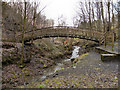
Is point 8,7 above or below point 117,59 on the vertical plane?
above

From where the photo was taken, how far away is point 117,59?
7.08m

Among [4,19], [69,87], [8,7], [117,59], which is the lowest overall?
[69,87]

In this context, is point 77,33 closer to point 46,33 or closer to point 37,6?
point 46,33

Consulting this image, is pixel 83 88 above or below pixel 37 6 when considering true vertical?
below

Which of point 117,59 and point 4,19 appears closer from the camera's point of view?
point 117,59

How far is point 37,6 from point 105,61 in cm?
1098

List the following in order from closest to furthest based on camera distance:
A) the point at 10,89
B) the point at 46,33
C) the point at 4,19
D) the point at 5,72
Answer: the point at 10,89 < the point at 5,72 < the point at 46,33 < the point at 4,19

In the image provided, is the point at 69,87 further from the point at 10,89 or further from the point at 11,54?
the point at 11,54

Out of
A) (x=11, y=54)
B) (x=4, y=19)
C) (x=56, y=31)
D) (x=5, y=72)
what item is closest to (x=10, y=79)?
(x=5, y=72)

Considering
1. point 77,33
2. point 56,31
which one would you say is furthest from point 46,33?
point 77,33

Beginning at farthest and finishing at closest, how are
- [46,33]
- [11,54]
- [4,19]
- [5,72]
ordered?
[4,19] < [46,33] < [11,54] < [5,72]

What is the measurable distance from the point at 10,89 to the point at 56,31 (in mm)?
11715

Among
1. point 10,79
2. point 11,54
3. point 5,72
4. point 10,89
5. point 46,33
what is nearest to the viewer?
point 10,89

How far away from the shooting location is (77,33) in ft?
49.2
